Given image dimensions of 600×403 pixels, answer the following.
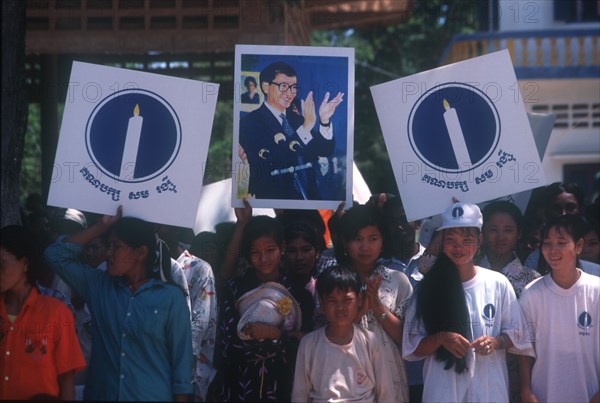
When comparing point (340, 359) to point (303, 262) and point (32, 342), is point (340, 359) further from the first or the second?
point (32, 342)

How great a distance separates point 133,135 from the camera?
18.2 feet

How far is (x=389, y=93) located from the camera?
5.79m

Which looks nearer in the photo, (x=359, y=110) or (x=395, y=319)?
(x=395, y=319)

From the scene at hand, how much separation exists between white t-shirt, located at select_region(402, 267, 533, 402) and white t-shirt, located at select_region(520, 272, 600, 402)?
0.38 feet

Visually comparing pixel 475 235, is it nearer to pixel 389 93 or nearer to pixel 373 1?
pixel 389 93

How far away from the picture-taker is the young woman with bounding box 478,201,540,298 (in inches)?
223

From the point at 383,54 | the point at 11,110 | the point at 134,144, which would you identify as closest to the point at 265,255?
the point at 134,144

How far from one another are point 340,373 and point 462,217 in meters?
1.04

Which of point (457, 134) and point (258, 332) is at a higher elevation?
point (457, 134)

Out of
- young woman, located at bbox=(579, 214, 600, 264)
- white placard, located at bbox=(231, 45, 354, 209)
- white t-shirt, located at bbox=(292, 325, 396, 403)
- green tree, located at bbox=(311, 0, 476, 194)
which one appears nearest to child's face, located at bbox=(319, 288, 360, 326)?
white t-shirt, located at bbox=(292, 325, 396, 403)

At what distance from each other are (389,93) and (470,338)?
63.4 inches

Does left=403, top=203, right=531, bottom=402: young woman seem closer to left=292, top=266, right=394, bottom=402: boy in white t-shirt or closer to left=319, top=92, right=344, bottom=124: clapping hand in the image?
left=292, top=266, right=394, bottom=402: boy in white t-shirt

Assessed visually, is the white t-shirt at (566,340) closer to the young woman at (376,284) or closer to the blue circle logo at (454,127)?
the young woman at (376,284)

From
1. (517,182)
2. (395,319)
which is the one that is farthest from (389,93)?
(395,319)
